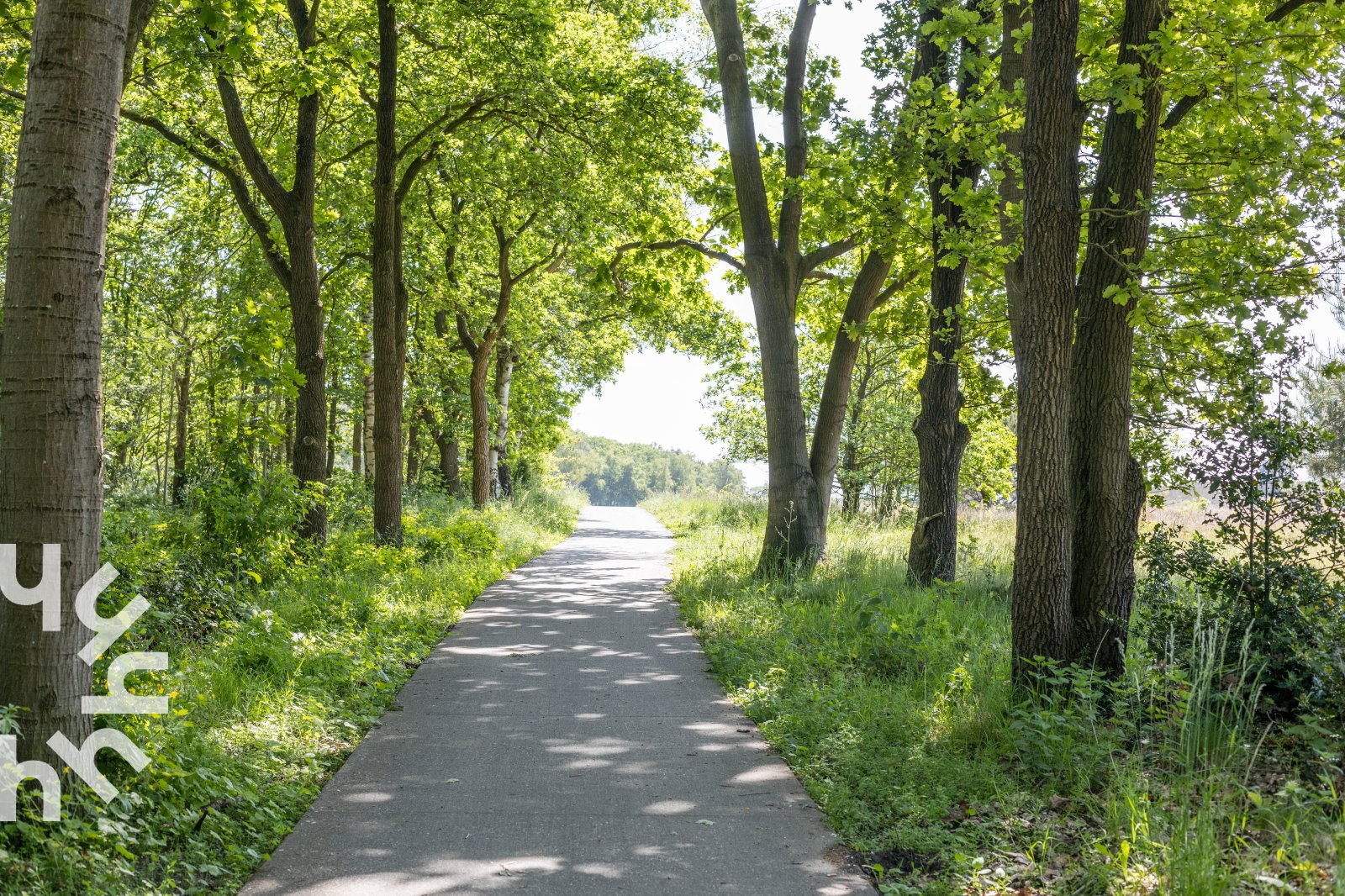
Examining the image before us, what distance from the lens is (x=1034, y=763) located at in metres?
5.46

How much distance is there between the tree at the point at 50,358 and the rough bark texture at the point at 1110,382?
→ 628cm

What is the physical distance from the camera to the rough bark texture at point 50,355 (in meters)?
4.10

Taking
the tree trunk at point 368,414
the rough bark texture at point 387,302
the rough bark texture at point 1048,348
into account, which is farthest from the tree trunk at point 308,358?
the rough bark texture at point 1048,348

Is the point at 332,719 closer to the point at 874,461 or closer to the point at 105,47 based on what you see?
the point at 105,47

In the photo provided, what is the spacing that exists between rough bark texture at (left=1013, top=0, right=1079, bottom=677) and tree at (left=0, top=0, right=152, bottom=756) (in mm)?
5673

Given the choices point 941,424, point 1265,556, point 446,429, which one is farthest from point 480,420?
point 1265,556

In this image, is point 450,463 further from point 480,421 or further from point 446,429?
point 480,421

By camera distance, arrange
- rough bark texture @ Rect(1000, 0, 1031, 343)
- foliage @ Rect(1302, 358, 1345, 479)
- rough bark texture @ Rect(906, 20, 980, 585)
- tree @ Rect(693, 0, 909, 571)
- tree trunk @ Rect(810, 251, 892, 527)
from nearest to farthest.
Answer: rough bark texture @ Rect(1000, 0, 1031, 343), rough bark texture @ Rect(906, 20, 980, 585), tree @ Rect(693, 0, 909, 571), tree trunk @ Rect(810, 251, 892, 527), foliage @ Rect(1302, 358, 1345, 479)

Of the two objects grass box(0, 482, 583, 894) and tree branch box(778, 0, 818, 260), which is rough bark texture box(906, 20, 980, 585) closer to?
tree branch box(778, 0, 818, 260)

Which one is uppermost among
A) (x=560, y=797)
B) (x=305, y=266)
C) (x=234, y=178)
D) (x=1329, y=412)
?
(x=234, y=178)

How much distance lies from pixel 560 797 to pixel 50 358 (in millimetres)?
3390

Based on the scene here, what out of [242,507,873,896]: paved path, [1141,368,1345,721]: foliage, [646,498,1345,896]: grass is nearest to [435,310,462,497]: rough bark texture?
[242,507,873,896]: paved path

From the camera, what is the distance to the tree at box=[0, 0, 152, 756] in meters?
4.10

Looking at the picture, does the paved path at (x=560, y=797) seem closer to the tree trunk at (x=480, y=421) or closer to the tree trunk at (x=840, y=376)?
the tree trunk at (x=840, y=376)
